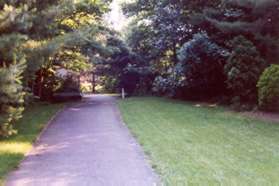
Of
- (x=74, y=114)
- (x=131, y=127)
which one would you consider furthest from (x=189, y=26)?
(x=131, y=127)

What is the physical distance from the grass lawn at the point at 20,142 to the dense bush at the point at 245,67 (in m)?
8.03

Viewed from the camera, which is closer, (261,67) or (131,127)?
(131,127)

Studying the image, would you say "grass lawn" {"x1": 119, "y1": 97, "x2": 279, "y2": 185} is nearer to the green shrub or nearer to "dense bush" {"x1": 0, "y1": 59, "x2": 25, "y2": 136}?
the green shrub

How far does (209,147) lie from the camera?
1023 centimetres

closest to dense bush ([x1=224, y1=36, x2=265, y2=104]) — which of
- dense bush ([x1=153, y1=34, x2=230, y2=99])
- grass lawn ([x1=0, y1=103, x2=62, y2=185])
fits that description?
dense bush ([x1=153, y1=34, x2=230, y2=99])

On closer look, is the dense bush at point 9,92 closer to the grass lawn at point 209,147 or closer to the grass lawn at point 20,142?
the grass lawn at point 20,142

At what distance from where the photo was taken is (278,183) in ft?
23.2

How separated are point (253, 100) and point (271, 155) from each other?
374 inches

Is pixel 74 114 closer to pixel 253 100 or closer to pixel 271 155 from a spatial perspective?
pixel 253 100

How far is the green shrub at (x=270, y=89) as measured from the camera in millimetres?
15648

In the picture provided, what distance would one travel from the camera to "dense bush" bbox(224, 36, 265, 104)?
18.0 metres

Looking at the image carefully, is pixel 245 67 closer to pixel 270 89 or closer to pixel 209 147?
pixel 270 89

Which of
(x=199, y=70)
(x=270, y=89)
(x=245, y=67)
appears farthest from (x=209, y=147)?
(x=199, y=70)

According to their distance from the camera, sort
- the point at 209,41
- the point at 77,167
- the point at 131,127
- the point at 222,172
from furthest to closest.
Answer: the point at 209,41
the point at 131,127
the point at 77,167
the point at 222,172
